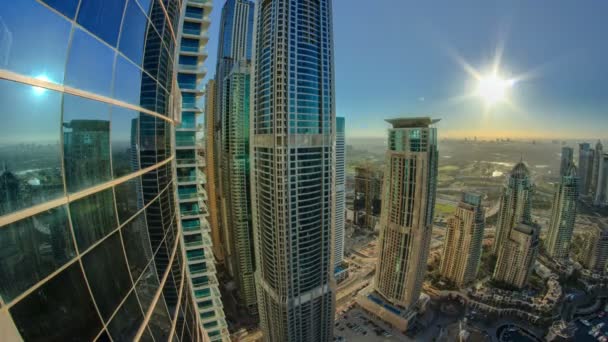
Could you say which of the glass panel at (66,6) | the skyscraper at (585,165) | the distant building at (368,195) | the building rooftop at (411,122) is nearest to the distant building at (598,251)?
the skyscraper at (585,165)

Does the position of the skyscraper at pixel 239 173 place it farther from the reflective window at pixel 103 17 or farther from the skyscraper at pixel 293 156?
the reflective window at pixel 103 17

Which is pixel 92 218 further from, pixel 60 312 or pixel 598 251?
pixel 598 251

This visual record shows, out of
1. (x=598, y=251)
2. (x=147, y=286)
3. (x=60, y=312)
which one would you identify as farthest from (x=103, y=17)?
(x=598, y=251)

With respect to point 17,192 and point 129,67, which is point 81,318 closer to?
point 17,192

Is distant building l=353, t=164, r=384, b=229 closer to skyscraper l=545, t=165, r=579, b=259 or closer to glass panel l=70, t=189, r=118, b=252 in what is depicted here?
skyscraper l=545, t=165, r=579, b=259

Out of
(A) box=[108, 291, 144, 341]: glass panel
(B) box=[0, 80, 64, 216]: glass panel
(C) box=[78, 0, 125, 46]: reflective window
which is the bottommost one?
(A) box=[108, 291, 144, 341]: glass panel

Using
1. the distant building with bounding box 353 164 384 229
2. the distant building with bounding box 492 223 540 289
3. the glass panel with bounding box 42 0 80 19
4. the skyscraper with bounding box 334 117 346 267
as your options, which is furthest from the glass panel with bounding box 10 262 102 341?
the distant building with bounding box 353 164 384 229

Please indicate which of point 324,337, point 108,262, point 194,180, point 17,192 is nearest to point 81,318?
point 108,262
